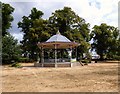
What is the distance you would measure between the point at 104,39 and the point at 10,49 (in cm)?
2337

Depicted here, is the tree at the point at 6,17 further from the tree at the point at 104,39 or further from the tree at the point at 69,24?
the tree at the point at 104,39

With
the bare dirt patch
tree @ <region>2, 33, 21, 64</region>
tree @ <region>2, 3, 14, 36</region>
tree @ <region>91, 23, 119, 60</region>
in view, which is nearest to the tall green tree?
tree @ <region>2, 3, 14, 36</region>

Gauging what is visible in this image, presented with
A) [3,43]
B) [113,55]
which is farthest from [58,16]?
[113,55]

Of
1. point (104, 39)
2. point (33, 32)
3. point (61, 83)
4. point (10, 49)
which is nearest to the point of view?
point (61, 83)

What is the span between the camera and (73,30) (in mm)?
47062

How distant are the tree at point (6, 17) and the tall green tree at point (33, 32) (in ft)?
13.0

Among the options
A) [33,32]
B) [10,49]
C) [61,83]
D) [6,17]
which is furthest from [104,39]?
[61,83]

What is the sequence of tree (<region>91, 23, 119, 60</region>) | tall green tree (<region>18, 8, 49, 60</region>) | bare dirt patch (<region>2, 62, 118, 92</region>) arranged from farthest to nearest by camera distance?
tree (<region>91, 23, 119, 60</region>) < tall green tree (<region>18, 8, 49, 60</region>) < bare dirt patch (<region>2, 62, 118, 92</region>)

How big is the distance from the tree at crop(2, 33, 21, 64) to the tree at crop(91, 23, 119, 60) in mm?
21414

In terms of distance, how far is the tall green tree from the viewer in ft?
148

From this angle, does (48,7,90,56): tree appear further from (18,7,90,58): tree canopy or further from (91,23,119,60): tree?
(91,23,119,60): tree

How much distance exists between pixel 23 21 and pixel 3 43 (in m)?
15.2

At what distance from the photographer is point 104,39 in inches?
2154

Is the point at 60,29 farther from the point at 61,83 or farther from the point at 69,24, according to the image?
the point at 61,83
